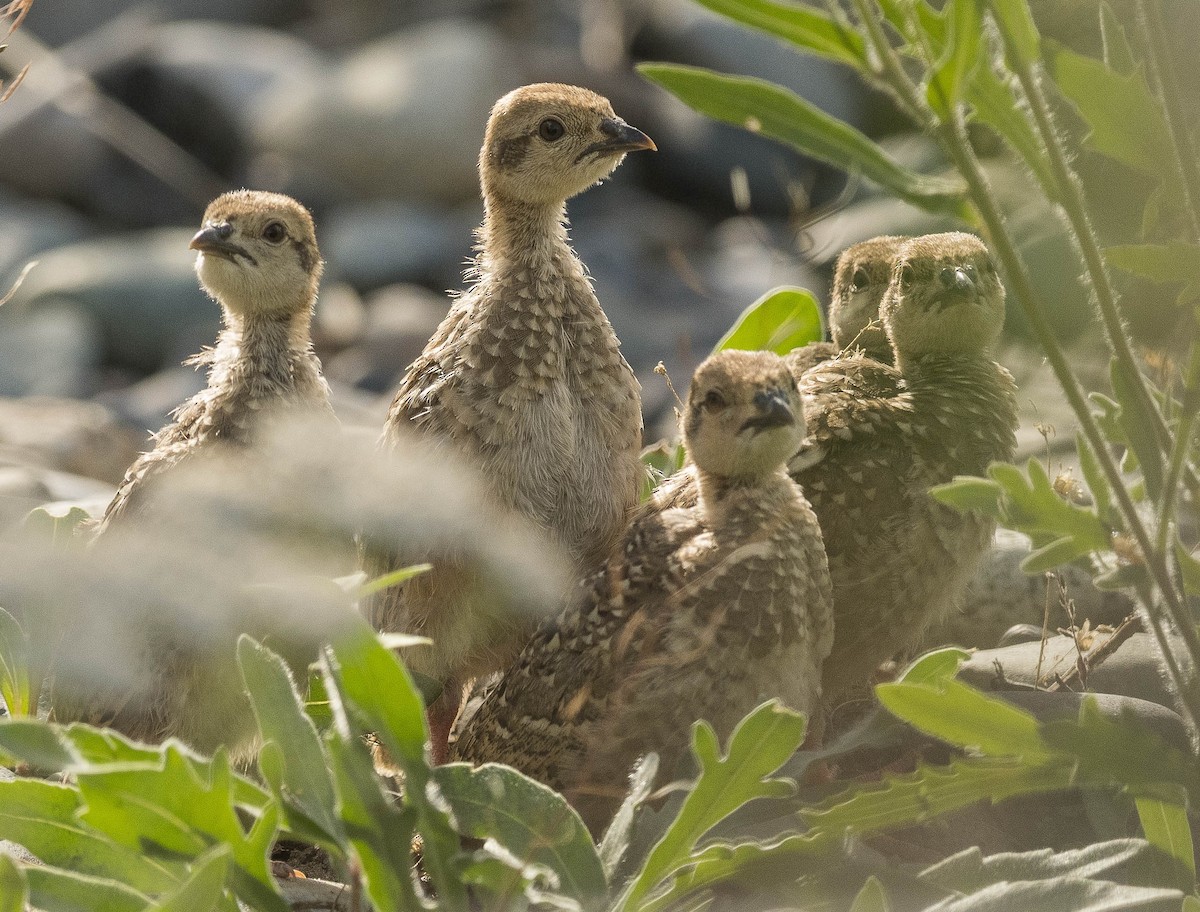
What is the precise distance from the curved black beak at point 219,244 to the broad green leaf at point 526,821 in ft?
5.69

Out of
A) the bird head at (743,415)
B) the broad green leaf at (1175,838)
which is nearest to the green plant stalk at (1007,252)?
the broad green leaf at (1175,838)

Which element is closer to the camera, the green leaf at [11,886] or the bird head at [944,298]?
the green leaf at [11,886]

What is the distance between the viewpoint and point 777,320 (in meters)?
3.45

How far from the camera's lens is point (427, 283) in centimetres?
1208

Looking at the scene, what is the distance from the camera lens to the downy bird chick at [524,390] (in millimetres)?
2719

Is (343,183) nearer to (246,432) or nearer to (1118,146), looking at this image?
(246,432)

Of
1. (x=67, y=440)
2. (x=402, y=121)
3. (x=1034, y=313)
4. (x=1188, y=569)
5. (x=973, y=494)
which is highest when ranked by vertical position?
(x=402, y=121)

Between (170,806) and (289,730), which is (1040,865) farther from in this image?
→ (170,806)

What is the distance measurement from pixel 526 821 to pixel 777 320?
1.82 meters

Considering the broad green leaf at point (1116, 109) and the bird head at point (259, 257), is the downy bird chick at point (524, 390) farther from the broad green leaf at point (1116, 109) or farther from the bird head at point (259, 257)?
the broad green leaf at point (1116, 109)

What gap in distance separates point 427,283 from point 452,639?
962cm

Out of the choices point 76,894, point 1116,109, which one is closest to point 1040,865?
point 1116,109

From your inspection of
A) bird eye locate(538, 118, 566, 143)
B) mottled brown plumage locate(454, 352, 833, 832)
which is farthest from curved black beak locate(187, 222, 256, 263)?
mottled brown plumage locate(454, 352, 833, 832)

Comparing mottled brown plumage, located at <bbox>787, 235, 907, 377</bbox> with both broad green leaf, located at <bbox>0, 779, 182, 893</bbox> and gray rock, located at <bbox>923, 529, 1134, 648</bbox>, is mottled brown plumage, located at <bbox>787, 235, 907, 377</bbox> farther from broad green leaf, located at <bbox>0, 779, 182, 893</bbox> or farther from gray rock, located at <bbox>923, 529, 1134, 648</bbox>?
broad green leaf, located at <bbox>0, 779, 182, 893</bbox>
